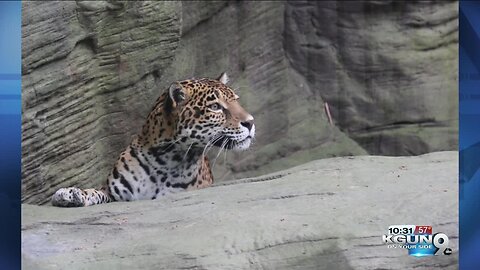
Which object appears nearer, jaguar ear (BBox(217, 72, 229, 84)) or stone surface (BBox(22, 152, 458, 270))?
stone surface (BBox(22, 152, 458, 270))

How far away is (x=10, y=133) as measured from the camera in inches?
235

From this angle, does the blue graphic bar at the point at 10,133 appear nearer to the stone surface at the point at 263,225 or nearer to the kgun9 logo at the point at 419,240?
the stone surface at the point at 263,225

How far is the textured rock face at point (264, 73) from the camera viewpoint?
21.4 ft

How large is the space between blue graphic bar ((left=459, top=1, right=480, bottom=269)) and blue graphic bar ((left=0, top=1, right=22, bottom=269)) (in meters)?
2.74

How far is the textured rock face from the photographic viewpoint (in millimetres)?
6516

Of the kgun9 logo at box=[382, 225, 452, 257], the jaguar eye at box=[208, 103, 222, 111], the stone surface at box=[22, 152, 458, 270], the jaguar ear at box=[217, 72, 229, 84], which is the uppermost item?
the jaguar ear at box=[217, 72, 229, 84]

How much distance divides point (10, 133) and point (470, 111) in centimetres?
287

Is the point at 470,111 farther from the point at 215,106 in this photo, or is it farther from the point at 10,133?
the point at 10,133

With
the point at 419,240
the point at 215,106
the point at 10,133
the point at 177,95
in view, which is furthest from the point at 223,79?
the point at 419,240

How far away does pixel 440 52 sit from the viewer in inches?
286

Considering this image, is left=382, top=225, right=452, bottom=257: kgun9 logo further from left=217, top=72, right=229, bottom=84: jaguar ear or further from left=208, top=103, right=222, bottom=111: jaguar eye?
→ left=217, top=72, right=229, bottom=84: jaguar ear

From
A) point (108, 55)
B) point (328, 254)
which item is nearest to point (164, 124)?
point (108, 55)

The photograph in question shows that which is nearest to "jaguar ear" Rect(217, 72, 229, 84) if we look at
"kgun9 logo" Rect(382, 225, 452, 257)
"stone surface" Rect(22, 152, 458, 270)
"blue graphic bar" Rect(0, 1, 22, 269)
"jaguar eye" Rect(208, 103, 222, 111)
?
"jaguar eye" Rect(208, 103, 222, 111)

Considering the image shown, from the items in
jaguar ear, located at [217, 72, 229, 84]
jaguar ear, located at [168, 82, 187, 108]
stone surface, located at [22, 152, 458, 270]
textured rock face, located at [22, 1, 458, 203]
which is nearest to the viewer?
stone surface, located at [22, 152, 458, 270]
